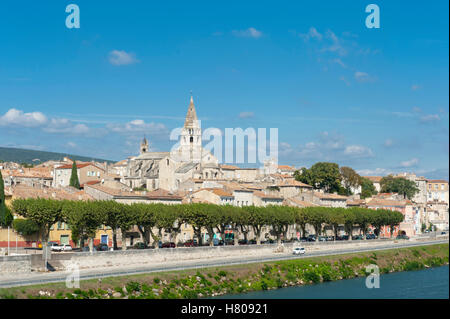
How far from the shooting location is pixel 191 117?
541ft

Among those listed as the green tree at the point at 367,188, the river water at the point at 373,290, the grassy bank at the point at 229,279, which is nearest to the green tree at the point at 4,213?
the grassy bank at the point at 229,279

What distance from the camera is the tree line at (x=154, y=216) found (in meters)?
55.8

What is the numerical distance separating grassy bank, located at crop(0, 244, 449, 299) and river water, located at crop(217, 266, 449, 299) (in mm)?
1217

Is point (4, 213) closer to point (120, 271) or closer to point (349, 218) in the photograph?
point (120, 271)

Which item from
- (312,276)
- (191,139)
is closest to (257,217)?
(312,276)

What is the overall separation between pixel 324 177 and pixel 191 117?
4582cm

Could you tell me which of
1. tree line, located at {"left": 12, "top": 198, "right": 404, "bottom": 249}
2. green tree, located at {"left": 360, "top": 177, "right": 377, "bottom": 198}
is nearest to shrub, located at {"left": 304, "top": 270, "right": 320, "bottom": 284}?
tree line, located at {"left": 12, "top": 198, "right": 404, "bottom": 249}

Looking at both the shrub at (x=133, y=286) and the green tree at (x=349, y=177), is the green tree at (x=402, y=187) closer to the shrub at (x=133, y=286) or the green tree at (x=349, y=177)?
the green tree at (x=349, y=177)

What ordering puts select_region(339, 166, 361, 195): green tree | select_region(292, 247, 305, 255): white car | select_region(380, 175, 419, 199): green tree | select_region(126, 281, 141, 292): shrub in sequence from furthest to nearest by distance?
select_region(380, 175, 419, 199): green tree
select_region(339, 166, 361, 195): green tree
select_region(292, 247, 305, 255): white car
select_region(126, 281, 141, 292): shrub

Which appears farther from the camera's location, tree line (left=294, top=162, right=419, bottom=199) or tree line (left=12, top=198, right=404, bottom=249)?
tree line (left=294, top=162, right=419, bottom=199)

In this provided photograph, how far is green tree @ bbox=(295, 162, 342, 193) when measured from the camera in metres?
133

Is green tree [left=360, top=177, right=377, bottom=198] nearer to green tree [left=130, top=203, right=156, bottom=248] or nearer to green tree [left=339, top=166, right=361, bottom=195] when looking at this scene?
green tree [left=339, top=166, right=361, bottom=195]
